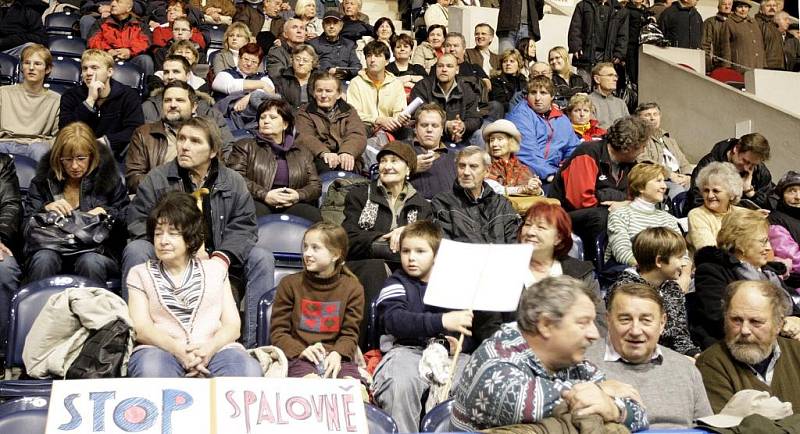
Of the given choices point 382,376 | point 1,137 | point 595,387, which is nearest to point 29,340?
point 382,376

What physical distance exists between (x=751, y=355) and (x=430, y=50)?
699cm

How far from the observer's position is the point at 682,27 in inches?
498

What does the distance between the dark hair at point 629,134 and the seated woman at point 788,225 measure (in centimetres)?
97

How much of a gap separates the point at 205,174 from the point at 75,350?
5.51 ft

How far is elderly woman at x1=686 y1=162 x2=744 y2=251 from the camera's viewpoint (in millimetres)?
6910

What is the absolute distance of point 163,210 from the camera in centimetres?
500

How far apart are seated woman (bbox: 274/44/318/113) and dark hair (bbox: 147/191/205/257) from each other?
4.28 meters

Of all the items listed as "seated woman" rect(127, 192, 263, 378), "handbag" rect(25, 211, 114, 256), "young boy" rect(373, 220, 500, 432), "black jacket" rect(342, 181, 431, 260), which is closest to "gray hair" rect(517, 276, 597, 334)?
"young boy" rect(373, 220, 500, 432)

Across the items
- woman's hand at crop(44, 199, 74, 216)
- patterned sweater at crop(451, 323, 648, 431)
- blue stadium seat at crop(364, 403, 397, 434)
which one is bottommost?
blue stadium seat at crop(364, 403, 397, 434)

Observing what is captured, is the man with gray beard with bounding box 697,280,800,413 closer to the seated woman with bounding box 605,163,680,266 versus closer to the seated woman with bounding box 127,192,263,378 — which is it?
the seated woman with bounding box 605,163,680,266

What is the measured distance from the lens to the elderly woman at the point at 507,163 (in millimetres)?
7695

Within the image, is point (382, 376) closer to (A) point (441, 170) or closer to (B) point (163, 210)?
(B) point (163, 210)

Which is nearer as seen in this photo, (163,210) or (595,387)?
(595,387)

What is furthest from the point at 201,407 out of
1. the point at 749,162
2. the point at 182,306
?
the point at 749,162
